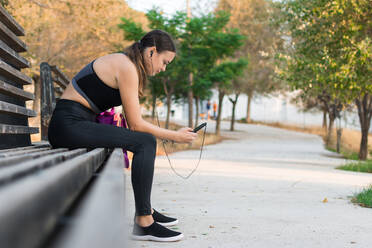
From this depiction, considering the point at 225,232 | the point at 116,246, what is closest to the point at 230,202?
the point at 225,232

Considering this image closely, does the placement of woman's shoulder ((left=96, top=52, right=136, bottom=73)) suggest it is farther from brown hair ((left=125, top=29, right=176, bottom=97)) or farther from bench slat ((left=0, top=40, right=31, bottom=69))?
bench slat ((left=0, top=40, right=31, bottom=69))

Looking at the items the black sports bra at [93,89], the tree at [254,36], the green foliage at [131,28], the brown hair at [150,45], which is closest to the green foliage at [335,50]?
the green foliage at [131,28]

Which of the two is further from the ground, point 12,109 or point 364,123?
point 12,109

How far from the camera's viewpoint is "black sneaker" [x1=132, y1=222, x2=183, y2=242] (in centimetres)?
336

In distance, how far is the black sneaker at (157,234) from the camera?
3359mm

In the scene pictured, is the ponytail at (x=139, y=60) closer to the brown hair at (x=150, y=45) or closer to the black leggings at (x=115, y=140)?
the brown hair at (x=150, y=45)

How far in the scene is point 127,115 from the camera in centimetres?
349

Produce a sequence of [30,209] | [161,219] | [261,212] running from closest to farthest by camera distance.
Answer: [30,209] < [161,219] < [261,212]

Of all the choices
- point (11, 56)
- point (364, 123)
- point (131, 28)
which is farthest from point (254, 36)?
point (11, 56)

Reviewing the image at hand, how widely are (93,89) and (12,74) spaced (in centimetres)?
77

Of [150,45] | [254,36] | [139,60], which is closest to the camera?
[139,60]

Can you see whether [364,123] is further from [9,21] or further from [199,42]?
[9,21]

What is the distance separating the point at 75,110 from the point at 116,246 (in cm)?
264

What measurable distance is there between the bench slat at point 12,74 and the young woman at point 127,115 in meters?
0.49
